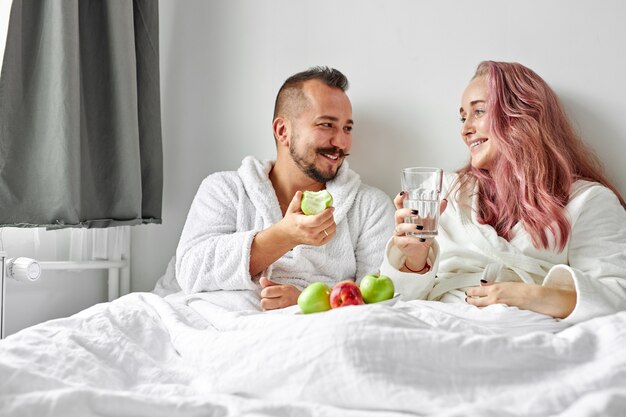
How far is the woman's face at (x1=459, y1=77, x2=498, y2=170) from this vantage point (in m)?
1.90

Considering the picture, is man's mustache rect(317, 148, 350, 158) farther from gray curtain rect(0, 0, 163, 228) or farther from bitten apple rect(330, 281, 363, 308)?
bitten apple rect(330, 281, 363, 308)

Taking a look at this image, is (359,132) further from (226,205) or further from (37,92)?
(37,92)

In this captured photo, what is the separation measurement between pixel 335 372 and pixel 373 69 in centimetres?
143

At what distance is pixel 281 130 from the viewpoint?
2.26 meters

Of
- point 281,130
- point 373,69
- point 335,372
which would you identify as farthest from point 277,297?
point 373,69

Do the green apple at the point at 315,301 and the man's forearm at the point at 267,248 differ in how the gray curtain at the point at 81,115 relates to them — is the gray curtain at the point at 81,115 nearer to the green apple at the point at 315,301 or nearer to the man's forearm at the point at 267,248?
the man's forearm at the point at 267,248

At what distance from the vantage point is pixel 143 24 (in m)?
2.34

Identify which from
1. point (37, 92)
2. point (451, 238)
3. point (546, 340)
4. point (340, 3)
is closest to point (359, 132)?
point (340, 3)

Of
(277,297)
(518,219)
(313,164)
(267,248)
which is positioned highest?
(313,164)

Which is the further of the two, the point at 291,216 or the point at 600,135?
the point at 600,135

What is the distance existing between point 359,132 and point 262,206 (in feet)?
1.59

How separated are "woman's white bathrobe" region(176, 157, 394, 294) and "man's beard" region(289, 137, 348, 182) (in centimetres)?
3

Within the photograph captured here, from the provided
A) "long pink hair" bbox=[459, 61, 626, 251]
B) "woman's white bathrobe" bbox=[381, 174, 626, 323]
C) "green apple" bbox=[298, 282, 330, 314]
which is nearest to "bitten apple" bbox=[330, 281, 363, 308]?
"green apple" bbox=[298, 282, 330, 314]

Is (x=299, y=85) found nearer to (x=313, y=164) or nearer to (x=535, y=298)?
(x=313, y=164)
